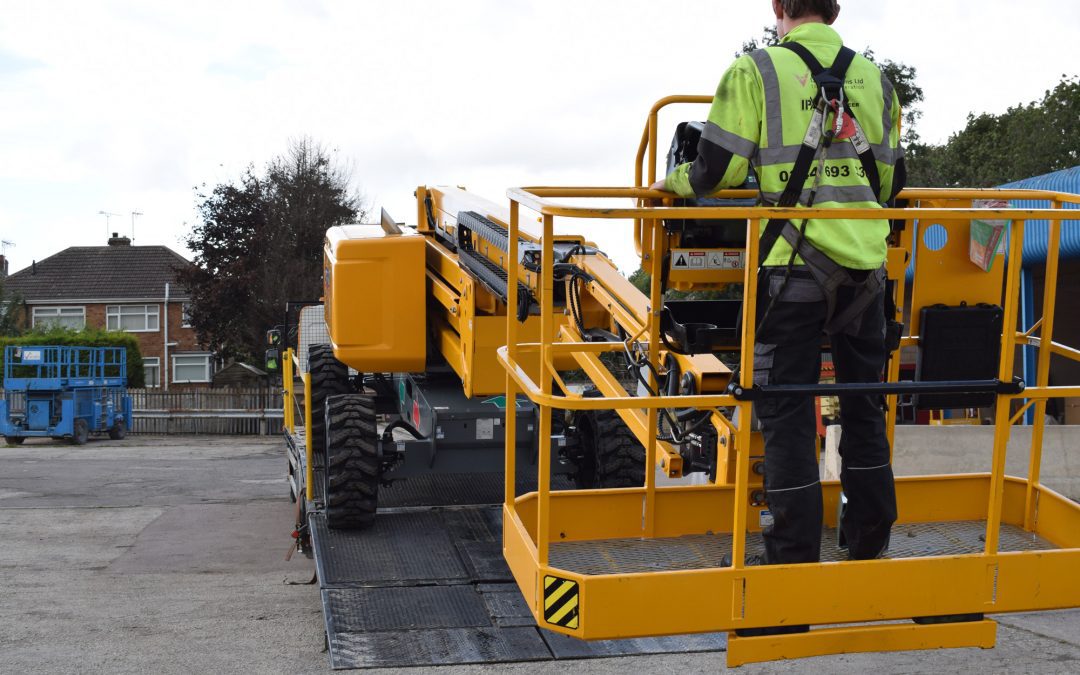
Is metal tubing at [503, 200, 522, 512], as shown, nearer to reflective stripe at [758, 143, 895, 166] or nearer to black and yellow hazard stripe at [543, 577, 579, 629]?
black and yellow hazard stripe at [543, 577, 579, 629]

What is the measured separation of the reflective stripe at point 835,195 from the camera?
146 inches

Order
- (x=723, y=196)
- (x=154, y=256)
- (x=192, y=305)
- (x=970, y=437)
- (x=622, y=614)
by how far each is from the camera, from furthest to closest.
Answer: (x=154, y=256)
(x=192, y=305)
(x=970, y=437)
(x=723, y=196)
(x=622, y=614)

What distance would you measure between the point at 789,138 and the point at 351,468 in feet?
16.9

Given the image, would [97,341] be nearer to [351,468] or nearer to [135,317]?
[135,317]

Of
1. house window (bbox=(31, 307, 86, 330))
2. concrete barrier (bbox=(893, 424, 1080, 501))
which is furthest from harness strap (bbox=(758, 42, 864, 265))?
house window (bbox=(31, 307, 86, 330))

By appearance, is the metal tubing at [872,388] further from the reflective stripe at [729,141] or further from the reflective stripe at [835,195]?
the reflective stripe at [729,141]

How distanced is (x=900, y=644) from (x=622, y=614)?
38.7 inches

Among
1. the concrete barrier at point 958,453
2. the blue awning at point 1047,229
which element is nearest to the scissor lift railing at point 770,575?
the concrete barrier at point 958,453

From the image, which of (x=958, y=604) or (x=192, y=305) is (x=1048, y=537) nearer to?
(x=958, y=604)

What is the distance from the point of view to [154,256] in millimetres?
43938

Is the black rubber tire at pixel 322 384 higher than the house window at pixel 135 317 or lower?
higher

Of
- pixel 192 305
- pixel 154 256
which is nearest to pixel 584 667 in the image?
pixel 192 305

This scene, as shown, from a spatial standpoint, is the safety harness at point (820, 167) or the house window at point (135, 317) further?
the house window at point (135, 317)

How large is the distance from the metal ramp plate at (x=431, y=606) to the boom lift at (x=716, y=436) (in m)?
0.64
